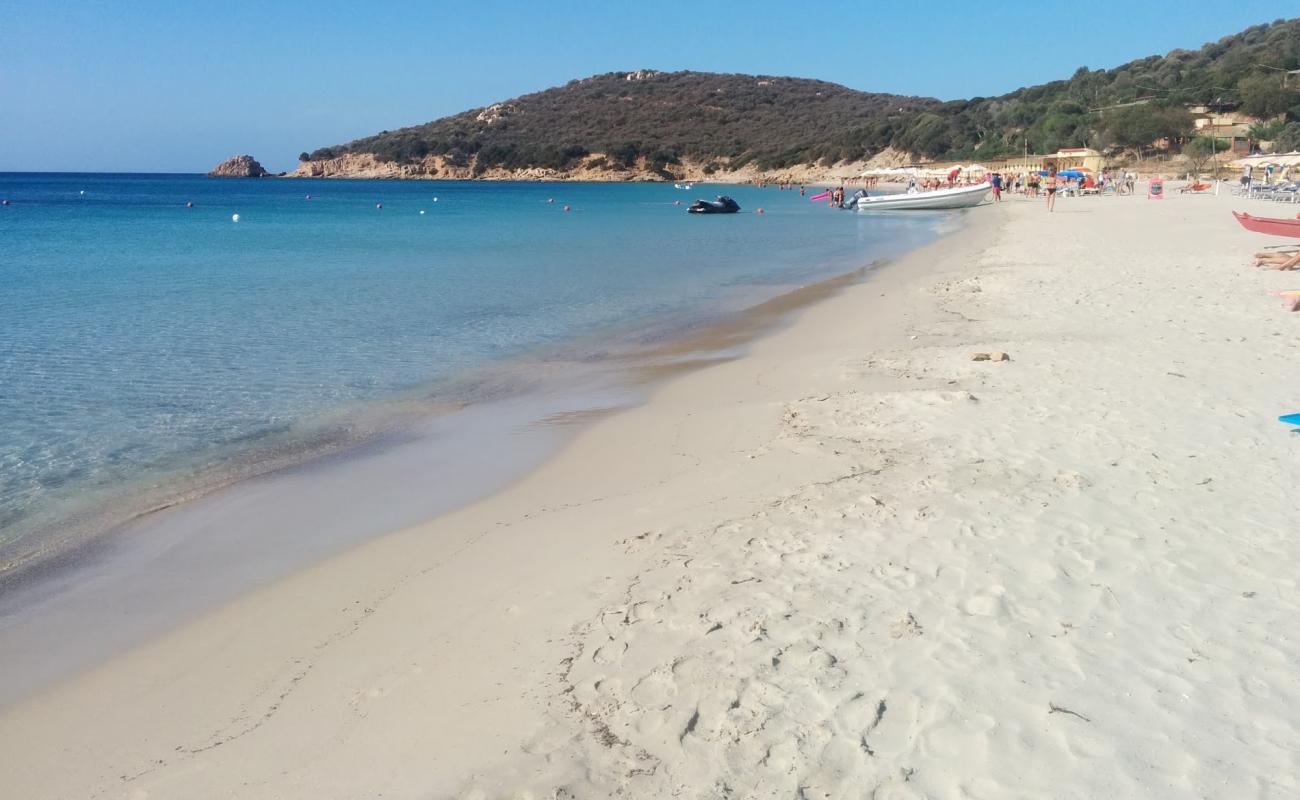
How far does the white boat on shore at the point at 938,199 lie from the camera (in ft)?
149

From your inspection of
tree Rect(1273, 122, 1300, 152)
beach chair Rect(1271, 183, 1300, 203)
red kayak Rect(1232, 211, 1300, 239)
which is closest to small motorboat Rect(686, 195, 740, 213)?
beach chair Rect(1271, 183, 1300, 203)

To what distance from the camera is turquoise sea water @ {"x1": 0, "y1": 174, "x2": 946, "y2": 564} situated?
335 inches

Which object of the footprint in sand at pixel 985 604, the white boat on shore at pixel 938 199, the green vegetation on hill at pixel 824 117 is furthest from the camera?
the green vegetation on hill at pixel 824 117

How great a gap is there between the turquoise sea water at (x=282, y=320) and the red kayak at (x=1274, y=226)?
8.62 metres

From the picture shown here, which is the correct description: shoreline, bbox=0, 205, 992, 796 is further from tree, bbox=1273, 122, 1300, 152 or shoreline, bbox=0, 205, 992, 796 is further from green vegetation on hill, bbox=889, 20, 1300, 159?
green vegetation on hill, bbox=889, 20, 1300, 159

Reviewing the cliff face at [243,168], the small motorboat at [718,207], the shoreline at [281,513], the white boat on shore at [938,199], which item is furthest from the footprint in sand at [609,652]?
the cliff face at [243,168]

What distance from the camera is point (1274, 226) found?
1850cm

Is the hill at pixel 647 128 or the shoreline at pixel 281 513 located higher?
the hill at pixel 647 128

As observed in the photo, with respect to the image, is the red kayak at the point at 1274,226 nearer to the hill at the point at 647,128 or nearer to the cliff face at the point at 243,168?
the hill at the point at 647,128

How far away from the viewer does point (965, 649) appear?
13.1 ft

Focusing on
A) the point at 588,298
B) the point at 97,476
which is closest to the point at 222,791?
the point at 97,476

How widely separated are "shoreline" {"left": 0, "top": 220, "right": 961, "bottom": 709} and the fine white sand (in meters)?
0.32

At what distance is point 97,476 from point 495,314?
9.34m

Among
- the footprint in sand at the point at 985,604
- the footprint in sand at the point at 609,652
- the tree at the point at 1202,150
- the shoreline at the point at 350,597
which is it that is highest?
the tree at the point at 1202,150
